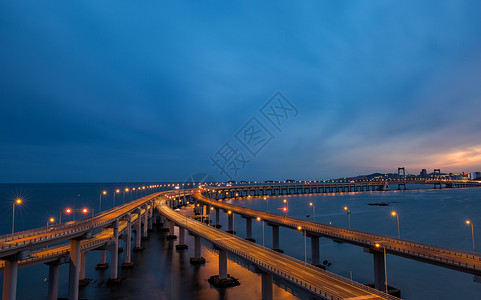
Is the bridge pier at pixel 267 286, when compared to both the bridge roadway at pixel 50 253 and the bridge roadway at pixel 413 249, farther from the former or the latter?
the bridge roadway at pixel 50 253

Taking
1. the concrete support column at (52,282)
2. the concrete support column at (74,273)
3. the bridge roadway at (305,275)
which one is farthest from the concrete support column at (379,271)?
the concrete support column at (52,282)

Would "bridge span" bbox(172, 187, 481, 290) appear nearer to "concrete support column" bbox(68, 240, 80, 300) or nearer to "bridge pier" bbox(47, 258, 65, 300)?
"concrete support column" bbox(68, 240, 80, 300)

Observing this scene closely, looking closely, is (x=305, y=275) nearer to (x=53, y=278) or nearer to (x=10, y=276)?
(x=10, y=276)

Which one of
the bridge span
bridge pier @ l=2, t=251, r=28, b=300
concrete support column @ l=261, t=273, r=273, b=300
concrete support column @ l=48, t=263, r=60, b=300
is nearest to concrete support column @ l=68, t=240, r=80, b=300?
concrete support column @ l=48, t=263, r=60, b=300

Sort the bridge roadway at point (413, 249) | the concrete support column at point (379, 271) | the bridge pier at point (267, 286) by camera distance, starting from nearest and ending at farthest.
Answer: the bridge roadway at point (413, 249) < the bridge pier at point (267, 286) < the concrete support column at point (379, 271)

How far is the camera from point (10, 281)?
27406 mm

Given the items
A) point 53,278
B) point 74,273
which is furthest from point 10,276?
point 53,278

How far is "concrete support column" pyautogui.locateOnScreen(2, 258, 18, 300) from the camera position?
88.6 ft

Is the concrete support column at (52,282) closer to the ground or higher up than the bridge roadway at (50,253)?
closer to the ground

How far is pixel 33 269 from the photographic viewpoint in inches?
2271

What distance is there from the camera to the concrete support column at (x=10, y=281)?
27.0 meters

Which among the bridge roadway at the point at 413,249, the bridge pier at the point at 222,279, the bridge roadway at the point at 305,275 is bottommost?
the bridge pier at the point at 222,279

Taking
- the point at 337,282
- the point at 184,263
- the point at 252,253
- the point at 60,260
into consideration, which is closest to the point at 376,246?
the point at 337,282

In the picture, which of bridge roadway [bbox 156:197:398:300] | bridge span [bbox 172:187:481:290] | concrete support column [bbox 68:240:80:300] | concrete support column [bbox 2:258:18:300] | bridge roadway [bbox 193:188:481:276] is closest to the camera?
bridge roadway [bbox 156:197:398:300]
